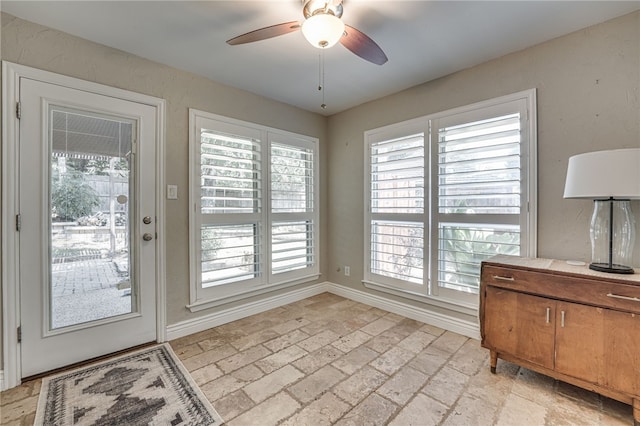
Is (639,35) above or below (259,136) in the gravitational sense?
above

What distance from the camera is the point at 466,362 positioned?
83.2 inches

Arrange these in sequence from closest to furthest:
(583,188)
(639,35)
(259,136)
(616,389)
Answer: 1. (616,389)
2. (583,188)
3. (639,35)
4. (259,136)

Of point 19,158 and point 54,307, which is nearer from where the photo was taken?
point 19,158

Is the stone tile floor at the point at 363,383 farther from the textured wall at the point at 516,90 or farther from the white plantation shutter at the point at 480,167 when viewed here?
the white plantation shutter at the point at 480,167

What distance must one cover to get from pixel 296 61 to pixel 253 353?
8.11 ft

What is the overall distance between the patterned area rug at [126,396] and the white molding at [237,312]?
41cm

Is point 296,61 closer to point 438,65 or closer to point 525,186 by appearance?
point 438,65

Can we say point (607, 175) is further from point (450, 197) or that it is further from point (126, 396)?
point (126, 396)

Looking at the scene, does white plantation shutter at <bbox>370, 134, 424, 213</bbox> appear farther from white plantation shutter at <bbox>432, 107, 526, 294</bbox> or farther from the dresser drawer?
the dresser drawer

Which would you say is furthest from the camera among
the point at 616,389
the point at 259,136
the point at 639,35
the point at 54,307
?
the point at 259,136

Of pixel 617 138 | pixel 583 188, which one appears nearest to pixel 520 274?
pixel 583 188

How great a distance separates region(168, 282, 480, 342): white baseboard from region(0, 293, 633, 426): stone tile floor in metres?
0.08

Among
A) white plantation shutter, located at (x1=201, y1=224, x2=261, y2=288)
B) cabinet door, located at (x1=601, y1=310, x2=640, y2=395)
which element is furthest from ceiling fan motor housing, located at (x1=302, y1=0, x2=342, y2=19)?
cabinet door, located at (x1=601, y1=310, x2=640, y2=395)

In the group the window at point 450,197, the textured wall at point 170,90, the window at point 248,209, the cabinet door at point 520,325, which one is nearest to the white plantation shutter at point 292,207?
the window at point 248,209
